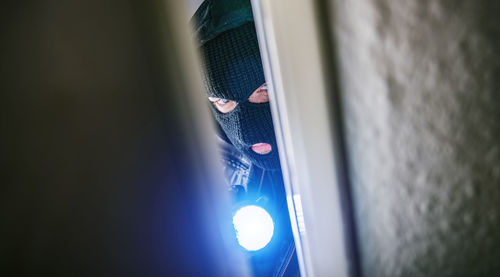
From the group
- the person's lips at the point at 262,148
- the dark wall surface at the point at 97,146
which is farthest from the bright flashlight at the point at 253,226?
the dark wall surface at the point at 97,146

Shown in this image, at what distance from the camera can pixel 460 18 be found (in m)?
0.17

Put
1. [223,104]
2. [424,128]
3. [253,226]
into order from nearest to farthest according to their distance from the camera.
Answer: [424,128], [223,104], [253,226]

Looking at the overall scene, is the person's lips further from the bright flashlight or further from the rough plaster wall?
the rough plaster wall

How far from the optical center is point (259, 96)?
1121 mm

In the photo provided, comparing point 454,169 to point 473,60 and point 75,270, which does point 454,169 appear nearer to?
point 473,60

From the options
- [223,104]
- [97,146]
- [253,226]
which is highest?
[223,104]

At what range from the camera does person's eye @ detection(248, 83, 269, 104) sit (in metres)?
1.11

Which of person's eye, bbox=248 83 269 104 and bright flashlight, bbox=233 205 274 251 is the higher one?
person's eye, bbox=248 83 269 104

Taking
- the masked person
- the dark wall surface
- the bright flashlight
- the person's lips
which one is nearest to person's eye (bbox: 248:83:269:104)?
the masked person

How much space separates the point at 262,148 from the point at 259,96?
0.72ft

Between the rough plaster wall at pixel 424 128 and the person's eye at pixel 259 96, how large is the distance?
85 cm

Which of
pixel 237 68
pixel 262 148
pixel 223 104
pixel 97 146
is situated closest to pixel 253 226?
pixel 262 148

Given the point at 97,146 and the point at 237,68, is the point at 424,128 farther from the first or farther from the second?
the point at 237,68

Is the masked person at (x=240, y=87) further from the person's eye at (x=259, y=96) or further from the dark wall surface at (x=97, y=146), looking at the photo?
the dark wall surface at (x=97, y=146)
